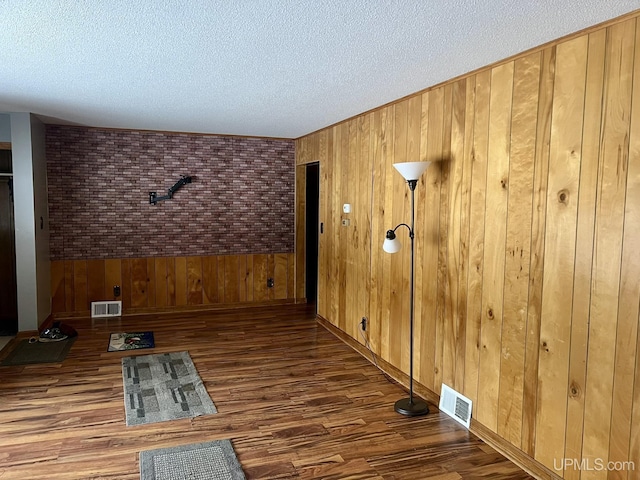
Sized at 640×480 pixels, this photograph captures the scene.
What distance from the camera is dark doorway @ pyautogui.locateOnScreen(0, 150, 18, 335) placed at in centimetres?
537

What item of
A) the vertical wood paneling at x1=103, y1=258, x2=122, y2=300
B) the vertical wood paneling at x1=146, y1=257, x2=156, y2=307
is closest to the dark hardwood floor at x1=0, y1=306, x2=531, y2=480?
the vertical wood paneling at x1=103, y1=258, x2=122, y2=300

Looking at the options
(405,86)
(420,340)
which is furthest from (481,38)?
(420,340)

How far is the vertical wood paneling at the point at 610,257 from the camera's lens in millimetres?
2090

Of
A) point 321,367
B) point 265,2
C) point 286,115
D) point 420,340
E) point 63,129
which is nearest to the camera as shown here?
point 265,2

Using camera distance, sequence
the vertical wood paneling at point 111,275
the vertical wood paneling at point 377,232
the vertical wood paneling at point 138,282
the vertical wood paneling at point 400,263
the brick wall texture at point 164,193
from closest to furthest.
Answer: the vertical wood paneling at point 400,263
the vertical wood paneling at point 377,232
the brick wall texture at point 164,193
the vertical wood paneling at point 111,275
the vertical wood paneling at point 138,282

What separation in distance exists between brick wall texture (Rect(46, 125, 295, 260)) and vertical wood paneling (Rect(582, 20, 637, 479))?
15.8ft

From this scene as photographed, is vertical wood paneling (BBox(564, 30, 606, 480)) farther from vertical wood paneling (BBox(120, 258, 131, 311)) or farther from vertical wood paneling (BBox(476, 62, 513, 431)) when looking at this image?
vertical wood paneling (BBox(120, 258, 131, 311))

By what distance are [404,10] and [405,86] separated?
1.39 m

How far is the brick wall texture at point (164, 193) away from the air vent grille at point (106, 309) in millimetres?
602

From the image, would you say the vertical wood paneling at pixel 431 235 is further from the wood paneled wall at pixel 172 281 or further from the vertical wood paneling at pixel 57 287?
the vertical wood paneling at pixel 57 287

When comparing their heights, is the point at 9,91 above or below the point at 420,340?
above

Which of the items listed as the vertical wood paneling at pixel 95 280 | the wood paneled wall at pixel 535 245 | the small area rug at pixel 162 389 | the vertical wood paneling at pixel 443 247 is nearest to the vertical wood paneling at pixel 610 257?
the wood paneled wall at pixel 535 245

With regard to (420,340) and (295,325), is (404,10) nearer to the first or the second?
(420,340)

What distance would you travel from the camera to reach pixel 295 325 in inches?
223
